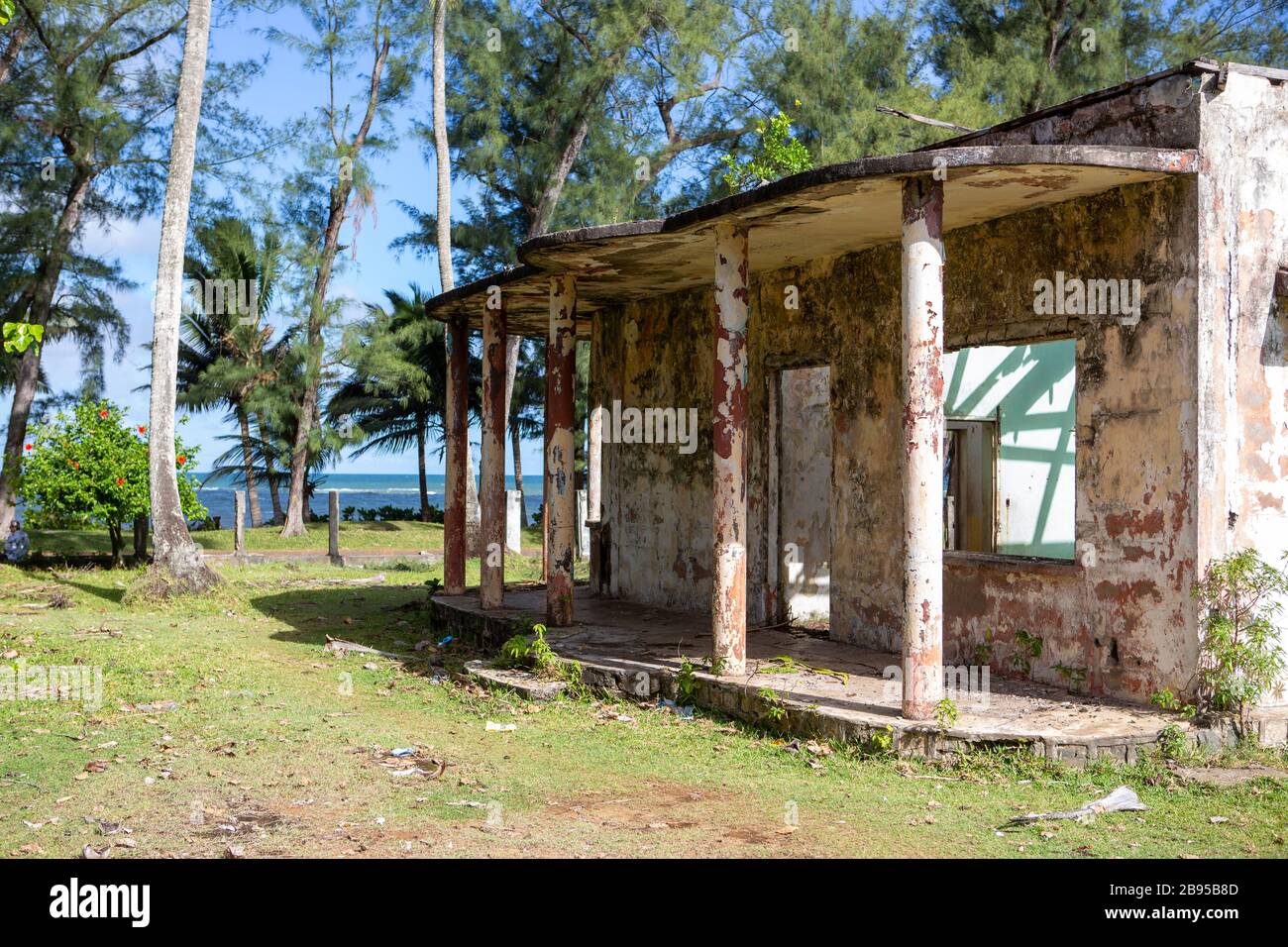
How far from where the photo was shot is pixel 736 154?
Result: 25781mm

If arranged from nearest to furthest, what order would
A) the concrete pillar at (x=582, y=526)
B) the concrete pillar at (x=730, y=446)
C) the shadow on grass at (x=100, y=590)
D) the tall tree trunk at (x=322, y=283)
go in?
1. the concrete pillar at (x=730, y=446)
2. the shadow on grass at (x=100, y=590)
3. the concrete pillar at (x=582, y=526)
4. the tall tree trunk at (x=322, y=283)

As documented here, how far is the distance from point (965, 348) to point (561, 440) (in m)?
3.51

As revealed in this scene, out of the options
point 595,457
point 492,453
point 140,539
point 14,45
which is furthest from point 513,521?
point 14,45

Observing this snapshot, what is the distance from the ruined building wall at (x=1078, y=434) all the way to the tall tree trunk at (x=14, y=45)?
572 inches

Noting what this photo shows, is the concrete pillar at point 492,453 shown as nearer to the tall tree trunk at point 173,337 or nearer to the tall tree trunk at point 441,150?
the tall tree trunk at point 173,337

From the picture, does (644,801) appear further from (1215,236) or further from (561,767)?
(1215,236)

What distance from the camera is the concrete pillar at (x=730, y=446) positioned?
8.28m

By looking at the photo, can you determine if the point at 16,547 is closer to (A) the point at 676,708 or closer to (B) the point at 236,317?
(B) the point at 236,317

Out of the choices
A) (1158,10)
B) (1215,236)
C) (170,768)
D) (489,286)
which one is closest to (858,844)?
(170,768)

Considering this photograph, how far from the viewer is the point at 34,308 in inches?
819

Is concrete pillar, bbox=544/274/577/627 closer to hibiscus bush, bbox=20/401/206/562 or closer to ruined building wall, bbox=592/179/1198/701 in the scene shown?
ruined building wall, bbox=592/179/1198/701

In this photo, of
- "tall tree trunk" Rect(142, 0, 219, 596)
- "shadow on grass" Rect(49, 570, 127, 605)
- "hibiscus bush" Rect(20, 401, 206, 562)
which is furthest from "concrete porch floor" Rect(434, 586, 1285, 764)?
"hibiscus bush" Rect(20, 401, 206, 562)

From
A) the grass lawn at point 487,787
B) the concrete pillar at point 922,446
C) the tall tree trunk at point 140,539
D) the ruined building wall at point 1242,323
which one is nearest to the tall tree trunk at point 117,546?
the tall tree trunk at point 140,539
